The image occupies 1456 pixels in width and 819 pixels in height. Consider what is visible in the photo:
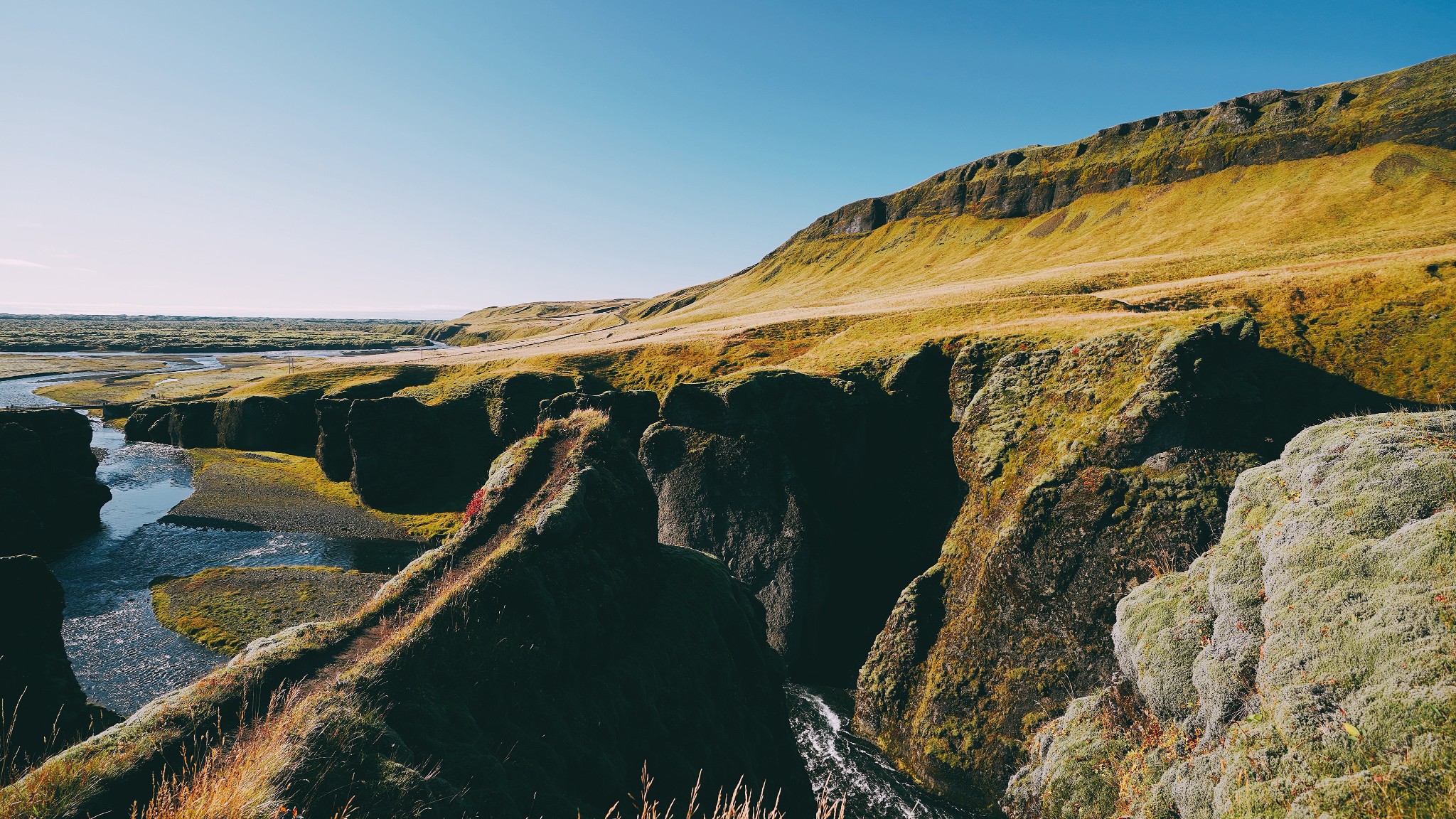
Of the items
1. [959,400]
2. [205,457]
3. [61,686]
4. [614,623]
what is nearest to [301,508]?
[205,457]

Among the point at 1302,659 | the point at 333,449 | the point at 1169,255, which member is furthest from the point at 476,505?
the point at 1169,255

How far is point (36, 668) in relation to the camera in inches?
852

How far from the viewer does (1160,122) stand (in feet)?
526

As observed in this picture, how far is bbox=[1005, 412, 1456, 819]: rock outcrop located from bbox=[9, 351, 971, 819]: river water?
8790 millimetres

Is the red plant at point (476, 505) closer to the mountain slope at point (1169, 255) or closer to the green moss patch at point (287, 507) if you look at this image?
the mountain slope at point (1169, 255)

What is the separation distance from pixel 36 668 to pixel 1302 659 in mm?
39994

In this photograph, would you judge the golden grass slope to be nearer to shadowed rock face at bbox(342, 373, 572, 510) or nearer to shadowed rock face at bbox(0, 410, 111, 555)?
shadowed rock face at bbox(342, 373, 572, 510)

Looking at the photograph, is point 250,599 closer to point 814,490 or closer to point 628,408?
point 628,408

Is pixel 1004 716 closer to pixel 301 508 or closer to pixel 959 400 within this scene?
pixel 959 400

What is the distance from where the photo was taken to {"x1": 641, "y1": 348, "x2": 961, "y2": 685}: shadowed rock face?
40.5 m

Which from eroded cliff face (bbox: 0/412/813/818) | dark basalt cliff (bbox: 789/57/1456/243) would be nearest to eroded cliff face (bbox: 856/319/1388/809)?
eroded cliff face (bbox: 0/412/813/818)

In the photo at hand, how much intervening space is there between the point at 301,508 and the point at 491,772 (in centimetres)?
6775

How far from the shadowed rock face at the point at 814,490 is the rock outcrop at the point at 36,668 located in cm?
3017

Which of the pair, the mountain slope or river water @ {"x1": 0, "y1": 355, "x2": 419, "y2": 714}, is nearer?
river water @ {"x1": 0, "y1": 355, "x2": 419, "y2": 714}
